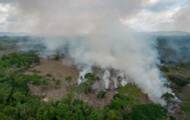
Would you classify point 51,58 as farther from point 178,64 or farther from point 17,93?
point 178,64

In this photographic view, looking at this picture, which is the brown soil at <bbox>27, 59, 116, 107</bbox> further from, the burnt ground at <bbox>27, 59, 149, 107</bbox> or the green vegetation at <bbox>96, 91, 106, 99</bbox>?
the green vegetation at <bbox>96, 91, 106, 99</bbox>

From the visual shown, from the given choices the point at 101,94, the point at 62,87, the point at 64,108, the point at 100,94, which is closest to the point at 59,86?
the point at 62,87

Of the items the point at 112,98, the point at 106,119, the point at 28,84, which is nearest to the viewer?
the point at 106,119

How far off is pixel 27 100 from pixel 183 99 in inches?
1048

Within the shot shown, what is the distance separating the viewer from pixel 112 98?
4988 cm

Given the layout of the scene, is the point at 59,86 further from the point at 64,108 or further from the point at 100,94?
the point at 64,108

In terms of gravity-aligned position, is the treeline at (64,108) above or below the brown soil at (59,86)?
below

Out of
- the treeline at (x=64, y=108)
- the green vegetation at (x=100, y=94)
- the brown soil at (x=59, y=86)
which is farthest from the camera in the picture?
the green vegetation at (x=100, y=94)

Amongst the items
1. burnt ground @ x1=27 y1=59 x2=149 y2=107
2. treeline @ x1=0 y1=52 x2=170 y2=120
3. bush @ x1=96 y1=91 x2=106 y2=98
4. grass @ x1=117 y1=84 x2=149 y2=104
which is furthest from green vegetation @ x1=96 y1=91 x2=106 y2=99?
grass @ x1=117 y1=84 x2=149 y2=104

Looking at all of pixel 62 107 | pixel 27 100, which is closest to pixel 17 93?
Answer: pixel 27 100

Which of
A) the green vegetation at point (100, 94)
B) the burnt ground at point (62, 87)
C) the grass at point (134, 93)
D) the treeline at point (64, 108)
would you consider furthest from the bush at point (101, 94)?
the grass at point (134, 93)

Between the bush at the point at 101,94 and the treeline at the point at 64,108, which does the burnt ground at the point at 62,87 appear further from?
the treeline at the point at 64,108

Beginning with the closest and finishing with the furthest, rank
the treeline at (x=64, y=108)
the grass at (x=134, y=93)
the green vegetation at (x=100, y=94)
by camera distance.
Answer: the treeline at (x=64, y=108), the green vegetation at (x=100, y=94), the grass at (x=134, y=93)

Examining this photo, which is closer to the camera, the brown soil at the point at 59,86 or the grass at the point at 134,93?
the brown soil at the point at 59,86
